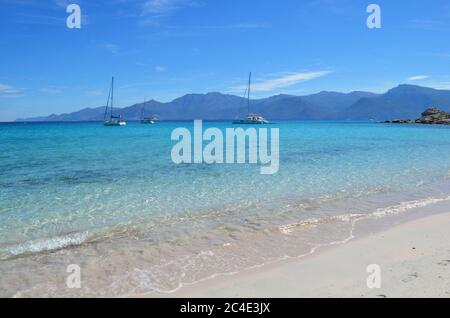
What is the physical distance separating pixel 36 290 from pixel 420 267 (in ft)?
21.4

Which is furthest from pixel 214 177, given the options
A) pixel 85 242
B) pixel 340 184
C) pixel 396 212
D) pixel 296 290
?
pixel 296 290

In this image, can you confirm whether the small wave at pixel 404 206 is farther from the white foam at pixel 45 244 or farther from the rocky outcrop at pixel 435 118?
the rocky outcrop at pixel 435 118

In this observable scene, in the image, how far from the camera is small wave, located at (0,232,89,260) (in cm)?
840

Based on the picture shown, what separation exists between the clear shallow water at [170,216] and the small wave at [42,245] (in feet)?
0.07

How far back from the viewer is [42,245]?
8.90 meters

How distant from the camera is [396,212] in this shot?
1220 cm

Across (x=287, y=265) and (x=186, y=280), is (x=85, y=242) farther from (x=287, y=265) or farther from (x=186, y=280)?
(x=287, y=265)

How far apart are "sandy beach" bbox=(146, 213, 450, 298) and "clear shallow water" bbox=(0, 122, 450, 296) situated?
1.88 ft

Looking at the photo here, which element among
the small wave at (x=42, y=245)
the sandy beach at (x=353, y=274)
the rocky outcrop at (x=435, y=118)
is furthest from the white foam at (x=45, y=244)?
the rocky outcrop at (x=435, y=118)

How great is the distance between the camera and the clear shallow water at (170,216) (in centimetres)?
751

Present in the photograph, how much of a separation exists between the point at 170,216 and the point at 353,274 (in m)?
5.95

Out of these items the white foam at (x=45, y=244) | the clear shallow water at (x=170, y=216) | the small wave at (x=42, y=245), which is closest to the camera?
the clear shallow water at (x=170, y=216)

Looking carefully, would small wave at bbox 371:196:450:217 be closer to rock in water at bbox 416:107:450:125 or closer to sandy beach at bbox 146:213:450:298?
sandy beach at bbox 146:213:450:298

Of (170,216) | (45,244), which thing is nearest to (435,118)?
(170,216)
